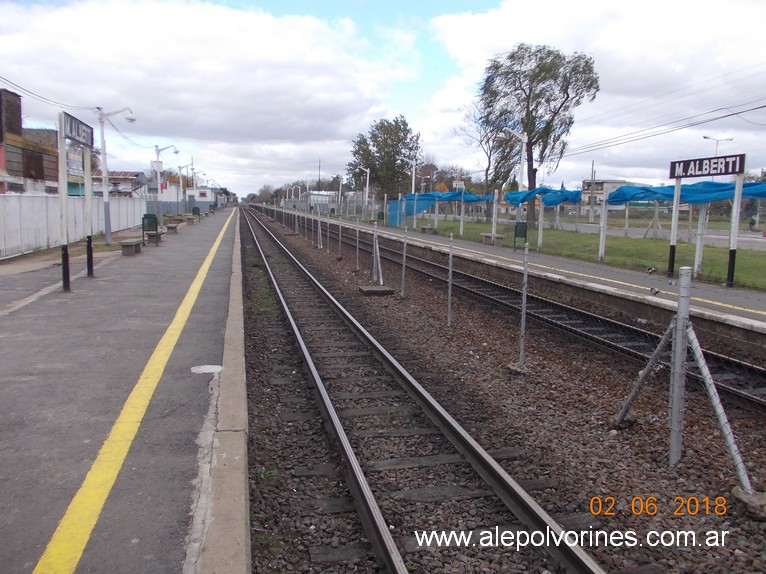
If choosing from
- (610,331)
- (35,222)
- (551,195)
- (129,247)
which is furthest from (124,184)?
(610,331)

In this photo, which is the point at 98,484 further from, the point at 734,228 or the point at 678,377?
the point at 734,228

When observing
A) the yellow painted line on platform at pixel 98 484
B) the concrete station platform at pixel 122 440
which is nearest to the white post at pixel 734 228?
the concrete station platform at pixel 122 440

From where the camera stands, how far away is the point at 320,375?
6973 millimetres

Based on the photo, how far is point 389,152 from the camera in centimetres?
6469

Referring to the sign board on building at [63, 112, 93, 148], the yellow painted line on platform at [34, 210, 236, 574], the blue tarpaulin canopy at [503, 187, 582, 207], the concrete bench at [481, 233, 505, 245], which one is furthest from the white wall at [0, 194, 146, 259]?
the blue tarpaulin canopy at [503, 187, 582, 207]

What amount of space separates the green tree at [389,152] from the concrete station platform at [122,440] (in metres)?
57.1

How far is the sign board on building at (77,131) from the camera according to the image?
38.8 feet

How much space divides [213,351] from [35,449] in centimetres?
306

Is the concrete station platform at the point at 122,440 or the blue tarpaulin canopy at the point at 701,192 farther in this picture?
the blue tarpaulin canopy at the point at 701,192

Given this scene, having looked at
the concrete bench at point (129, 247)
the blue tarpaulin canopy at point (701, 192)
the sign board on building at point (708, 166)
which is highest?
the sign board on building at point (708, 166)

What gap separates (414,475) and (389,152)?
205 ft

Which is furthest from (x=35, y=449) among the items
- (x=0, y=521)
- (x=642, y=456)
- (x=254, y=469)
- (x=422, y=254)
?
(x=422, y=254)

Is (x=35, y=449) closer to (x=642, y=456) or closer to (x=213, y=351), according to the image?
(x=213, y=351)

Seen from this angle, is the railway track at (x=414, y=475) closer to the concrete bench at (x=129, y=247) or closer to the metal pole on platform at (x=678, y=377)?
the metal pole on platform at (x=678, y=377)
